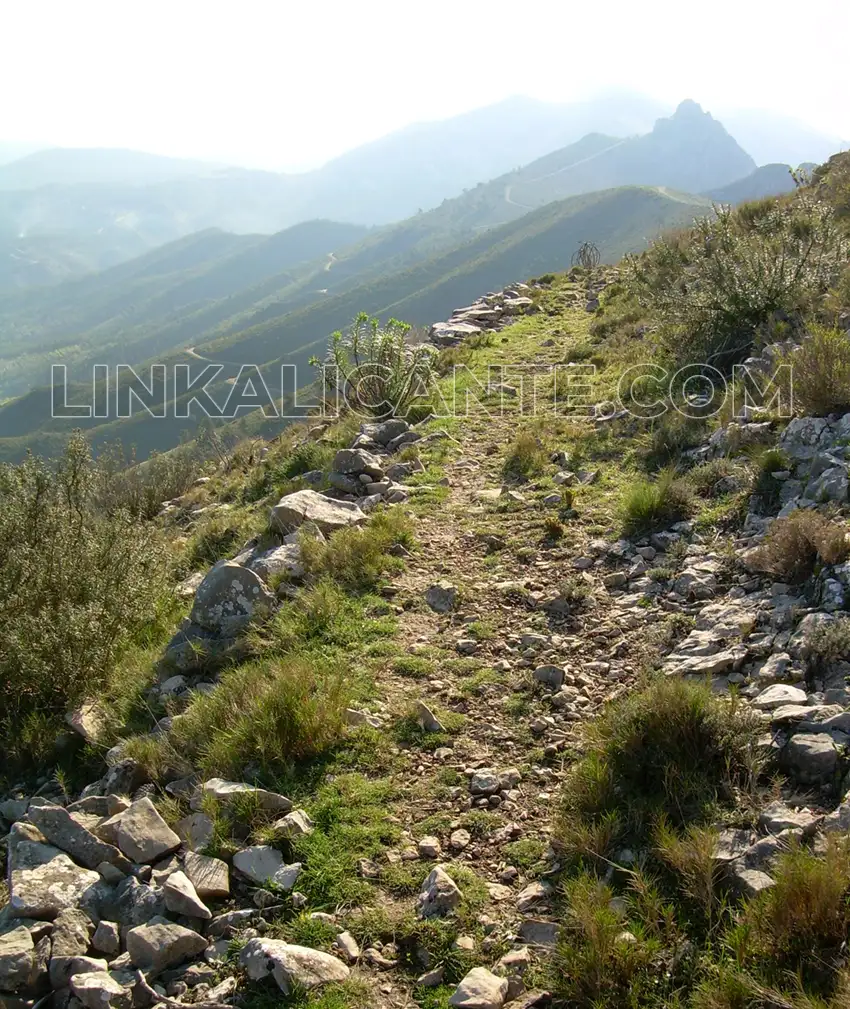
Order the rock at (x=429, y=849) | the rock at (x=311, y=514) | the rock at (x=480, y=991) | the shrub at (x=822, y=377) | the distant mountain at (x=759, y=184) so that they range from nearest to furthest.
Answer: the rock at (x=480, y=991)
the rock at (x=429, y=849)
the shrub at (x=822, y=377)
the rock at (x=311, y=514)
the distant mountain at (x=759, y=184)

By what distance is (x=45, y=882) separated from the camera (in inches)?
120

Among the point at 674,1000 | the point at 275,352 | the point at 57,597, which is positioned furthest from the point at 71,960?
the point at 275,352

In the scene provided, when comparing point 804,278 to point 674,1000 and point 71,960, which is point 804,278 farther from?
point 71,960

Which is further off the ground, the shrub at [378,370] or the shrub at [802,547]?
the shrub at [378,370]

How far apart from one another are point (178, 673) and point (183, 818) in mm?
1774

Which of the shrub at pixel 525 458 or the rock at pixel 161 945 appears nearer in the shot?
the rock at pixel 161 945

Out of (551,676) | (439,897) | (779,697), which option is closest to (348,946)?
(439,897)

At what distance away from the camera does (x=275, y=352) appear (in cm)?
12156

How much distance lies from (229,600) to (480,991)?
355 cm

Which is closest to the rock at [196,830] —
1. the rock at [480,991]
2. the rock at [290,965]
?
the rock at [290,965]

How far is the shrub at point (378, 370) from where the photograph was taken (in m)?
10.5

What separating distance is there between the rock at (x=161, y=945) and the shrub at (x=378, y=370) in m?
8.02

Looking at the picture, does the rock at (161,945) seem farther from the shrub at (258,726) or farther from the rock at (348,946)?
A: the shrub at (258,726)

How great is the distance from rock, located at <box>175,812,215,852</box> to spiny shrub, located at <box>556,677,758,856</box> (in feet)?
5.26
